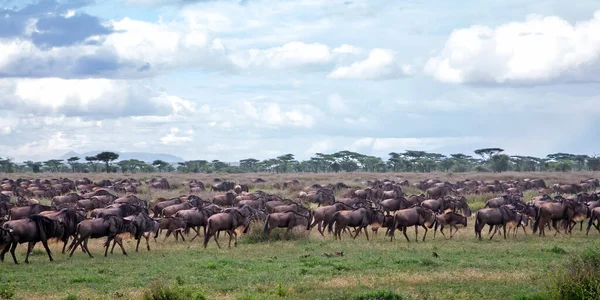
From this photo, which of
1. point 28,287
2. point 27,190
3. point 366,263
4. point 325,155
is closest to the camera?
point 28,287

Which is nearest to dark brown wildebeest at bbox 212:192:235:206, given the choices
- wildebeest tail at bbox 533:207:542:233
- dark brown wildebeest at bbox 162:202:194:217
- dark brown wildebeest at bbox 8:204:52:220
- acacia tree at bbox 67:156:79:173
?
dark brown wildebeest at bbox 162:202:194:217

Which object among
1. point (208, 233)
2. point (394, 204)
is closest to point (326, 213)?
point (208, 233)

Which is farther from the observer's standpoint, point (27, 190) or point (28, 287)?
point (27, 190)

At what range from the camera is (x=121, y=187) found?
4409cm

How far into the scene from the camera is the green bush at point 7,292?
13.5 metres

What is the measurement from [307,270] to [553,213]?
1245 cm

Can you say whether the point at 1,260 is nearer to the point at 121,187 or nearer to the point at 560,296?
the point at 560,296

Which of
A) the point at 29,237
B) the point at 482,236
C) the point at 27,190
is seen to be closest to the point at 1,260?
the point at 29,237

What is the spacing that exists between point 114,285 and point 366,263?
643cm

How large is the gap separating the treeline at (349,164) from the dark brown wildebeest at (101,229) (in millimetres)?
79060

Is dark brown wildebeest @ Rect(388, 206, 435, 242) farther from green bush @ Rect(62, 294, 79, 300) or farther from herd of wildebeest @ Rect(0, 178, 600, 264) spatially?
green bush @ Rect(62, 294, 79, 300)

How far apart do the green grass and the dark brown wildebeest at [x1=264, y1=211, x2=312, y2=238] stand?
746 millimetres

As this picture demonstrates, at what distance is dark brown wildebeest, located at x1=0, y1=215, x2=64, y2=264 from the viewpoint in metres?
18.2

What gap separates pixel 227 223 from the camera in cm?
2275
